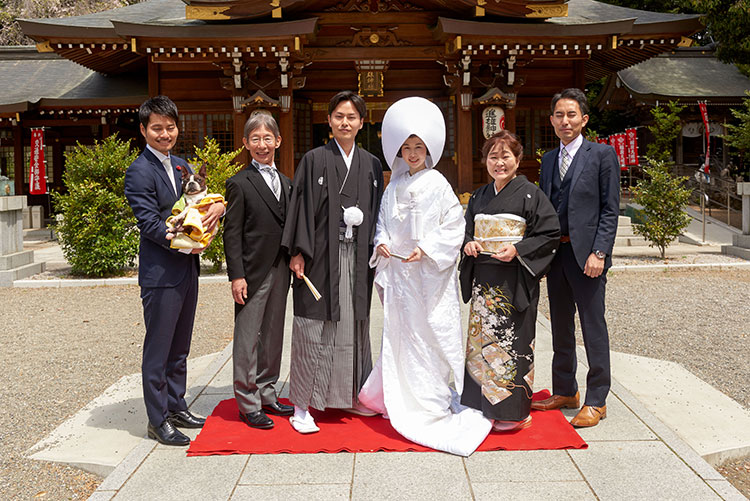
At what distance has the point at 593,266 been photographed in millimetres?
3412

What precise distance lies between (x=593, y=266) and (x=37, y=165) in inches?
585

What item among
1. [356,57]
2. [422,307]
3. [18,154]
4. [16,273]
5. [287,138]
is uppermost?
[356,57]

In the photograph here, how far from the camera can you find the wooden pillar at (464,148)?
11.9 m

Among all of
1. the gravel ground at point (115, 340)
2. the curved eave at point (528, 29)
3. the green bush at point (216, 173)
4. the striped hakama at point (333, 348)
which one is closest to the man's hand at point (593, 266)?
the gravel ground at point (115, 340)

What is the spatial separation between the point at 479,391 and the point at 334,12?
32.8 ft

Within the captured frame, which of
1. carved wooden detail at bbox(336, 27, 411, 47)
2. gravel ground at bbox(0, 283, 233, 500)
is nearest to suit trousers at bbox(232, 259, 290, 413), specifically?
gravel ground at bbox(0, 283, 233, 500)

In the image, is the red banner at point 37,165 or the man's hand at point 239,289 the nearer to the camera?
the man's hand at point 239,289

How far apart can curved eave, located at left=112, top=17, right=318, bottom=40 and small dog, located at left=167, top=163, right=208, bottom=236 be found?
795cm

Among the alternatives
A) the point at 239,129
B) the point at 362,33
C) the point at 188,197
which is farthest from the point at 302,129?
the point at 188,197

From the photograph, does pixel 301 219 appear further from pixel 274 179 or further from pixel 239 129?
pixel 239 129

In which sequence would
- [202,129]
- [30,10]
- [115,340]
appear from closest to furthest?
[115,340] → [202,129] → [30,10]

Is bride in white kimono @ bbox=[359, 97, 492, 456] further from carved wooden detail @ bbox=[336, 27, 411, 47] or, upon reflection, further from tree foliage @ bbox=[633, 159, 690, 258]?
carved wooden detail @ bbox=[336, 27, 411, 47]

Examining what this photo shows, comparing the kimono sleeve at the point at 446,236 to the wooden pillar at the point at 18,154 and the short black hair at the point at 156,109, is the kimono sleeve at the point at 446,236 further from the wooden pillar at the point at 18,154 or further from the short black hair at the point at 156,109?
the wooden pillar at the point at 18,154

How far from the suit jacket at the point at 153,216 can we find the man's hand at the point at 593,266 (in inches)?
90.0
